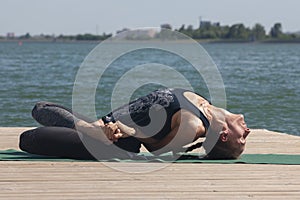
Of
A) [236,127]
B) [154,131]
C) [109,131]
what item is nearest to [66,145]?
[109,131]

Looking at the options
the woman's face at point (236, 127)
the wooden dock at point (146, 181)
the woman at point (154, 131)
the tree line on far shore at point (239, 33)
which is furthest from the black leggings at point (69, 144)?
the tree line on far shore at point (239, 33)

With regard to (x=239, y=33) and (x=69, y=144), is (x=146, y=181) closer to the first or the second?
(x=69, y=144)

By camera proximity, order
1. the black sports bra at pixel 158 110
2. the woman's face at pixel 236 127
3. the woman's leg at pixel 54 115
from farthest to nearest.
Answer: the woman's leg at pixel 54 115 < the woman's face at pixel 236 127 < the black sports bra at pixel 158 110

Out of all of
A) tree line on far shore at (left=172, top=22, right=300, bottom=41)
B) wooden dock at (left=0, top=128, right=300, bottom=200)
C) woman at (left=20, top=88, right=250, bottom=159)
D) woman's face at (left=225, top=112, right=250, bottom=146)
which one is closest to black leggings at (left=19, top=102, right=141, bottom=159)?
woman at (left=20, top=88, right=250, bottom=159)

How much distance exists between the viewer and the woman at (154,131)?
5926 millimetres

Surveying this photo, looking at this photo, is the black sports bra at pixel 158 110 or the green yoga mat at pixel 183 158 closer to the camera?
the black sports bra at pixel 158 110

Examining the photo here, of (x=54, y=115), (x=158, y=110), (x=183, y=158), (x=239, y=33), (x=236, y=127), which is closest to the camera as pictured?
(x=158, y=110)

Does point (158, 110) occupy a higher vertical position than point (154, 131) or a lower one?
higher

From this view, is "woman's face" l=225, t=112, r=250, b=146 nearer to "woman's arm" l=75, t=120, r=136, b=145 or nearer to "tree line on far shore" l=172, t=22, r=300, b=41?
"woman's arm" l=75, t=120, r=136, b=145

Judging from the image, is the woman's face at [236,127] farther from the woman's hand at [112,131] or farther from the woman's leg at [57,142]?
the woman's leg at [57,142]

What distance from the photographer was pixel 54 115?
6.42 m

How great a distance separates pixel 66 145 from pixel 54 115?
0.40 m

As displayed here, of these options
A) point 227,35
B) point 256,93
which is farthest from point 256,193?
point 227,35

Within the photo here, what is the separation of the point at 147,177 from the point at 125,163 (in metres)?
0.50
